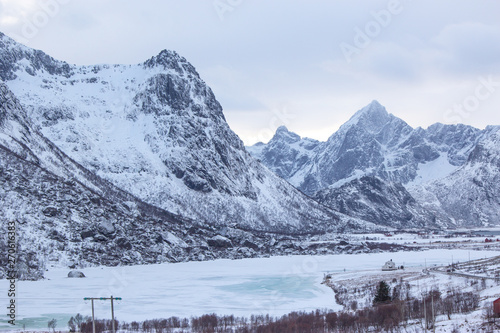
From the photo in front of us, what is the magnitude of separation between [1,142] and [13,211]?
4973 cm

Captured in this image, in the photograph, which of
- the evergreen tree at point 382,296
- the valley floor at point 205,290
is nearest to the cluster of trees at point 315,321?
the valley floor at point 205,290

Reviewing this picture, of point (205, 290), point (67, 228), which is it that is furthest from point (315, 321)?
point (67, 228)

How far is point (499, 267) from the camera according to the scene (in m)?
112

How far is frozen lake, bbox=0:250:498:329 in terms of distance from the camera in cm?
8318

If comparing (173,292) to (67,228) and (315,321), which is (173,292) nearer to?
(315,321)

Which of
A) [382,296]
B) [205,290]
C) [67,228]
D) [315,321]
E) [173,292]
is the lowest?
[315,321]

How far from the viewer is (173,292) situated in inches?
4021

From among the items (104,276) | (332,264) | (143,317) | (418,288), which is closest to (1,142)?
(104,276)

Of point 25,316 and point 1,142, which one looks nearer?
point 25,316

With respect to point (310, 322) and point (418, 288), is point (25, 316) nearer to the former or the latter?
point (310, 322)

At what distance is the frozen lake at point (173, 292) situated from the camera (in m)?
83.2

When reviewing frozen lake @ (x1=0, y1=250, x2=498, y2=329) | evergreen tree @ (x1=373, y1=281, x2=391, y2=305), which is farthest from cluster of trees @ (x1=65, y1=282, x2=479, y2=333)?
frozen lake @ (x1=0, y1=250, x2=498, y2=329)

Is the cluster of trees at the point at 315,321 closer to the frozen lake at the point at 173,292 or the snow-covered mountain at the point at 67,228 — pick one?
the frozen lake at the point at 173,292

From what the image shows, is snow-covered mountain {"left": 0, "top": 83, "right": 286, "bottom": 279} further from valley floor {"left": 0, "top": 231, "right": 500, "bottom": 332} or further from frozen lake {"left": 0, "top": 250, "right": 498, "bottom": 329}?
frozen lake {"left": 0, "top": 250, "right": 498, "bottom": 329}
